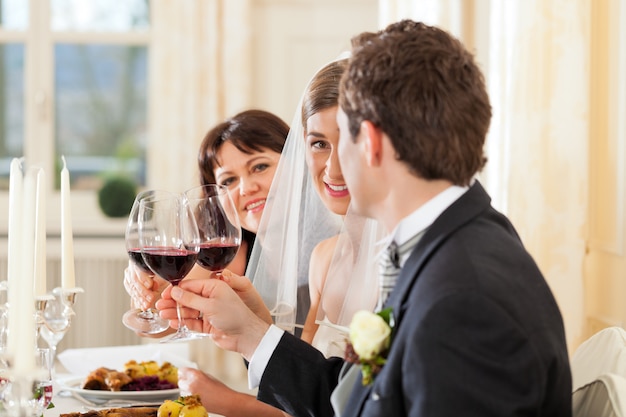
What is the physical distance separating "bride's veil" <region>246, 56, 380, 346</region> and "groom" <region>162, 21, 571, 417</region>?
923mm

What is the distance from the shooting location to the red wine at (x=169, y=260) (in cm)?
179

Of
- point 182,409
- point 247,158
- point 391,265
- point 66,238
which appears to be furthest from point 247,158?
point 391,265

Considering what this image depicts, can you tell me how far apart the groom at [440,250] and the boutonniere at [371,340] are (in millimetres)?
17

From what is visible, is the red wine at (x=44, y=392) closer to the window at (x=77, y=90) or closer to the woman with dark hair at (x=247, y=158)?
the woman with dark hair at (x=247, y=158)

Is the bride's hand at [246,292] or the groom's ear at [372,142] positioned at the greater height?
the groom's ear at [372,142]

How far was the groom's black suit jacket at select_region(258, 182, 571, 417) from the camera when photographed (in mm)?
1166

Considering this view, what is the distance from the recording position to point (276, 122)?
2.96m

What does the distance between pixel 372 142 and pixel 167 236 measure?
607 millimetres

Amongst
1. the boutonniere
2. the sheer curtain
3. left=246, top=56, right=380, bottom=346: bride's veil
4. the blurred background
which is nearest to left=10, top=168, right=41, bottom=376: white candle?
the boutonniere

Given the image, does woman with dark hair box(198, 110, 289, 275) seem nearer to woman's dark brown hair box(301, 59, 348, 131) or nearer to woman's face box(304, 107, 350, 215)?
woman's face box(304, 107, 350, 215)

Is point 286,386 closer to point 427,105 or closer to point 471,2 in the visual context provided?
point 427,105

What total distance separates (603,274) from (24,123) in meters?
4.15

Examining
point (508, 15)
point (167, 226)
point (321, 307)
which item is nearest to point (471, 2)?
point (508, 15)

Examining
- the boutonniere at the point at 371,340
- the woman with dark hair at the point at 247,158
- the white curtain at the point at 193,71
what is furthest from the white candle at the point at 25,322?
the white curtain at the point at 193,71
